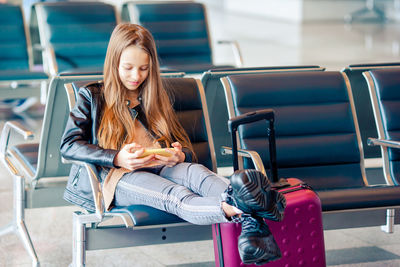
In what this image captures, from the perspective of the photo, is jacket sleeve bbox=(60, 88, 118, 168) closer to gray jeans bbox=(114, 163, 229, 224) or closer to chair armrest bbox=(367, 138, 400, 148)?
gray jeans bbox=(114, 163, 229, 224)

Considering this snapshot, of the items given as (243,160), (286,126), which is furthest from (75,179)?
(286,126)

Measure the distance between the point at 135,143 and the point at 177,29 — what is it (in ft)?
10.4

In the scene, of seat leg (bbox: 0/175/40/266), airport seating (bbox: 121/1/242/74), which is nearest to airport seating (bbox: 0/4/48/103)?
airport seating (bbox: 121/1/242/74)

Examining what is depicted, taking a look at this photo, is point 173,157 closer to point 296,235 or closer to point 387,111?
point 296,235

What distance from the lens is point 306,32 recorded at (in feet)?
37.3

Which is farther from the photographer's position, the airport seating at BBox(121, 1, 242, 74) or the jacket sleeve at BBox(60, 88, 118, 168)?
the airport seating at BBox(121, 1, 242, 74)

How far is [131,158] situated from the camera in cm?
234

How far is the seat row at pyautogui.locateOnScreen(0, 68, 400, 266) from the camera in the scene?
8.81 ft

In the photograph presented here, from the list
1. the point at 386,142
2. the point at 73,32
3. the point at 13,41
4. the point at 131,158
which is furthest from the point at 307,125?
the point at 13,41

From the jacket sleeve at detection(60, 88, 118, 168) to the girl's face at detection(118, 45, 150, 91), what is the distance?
155 mm

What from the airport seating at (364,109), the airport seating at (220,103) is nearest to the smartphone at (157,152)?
the airport seating at (220,103)

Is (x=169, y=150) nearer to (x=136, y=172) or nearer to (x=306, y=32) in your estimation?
(x=136, y=172)

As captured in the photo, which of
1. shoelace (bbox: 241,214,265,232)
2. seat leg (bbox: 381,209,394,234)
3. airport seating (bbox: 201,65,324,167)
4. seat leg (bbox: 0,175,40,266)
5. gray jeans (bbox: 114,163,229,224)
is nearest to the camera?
shoelace (bbox: 241,214,265,232)

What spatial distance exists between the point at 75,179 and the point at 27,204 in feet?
1.50
